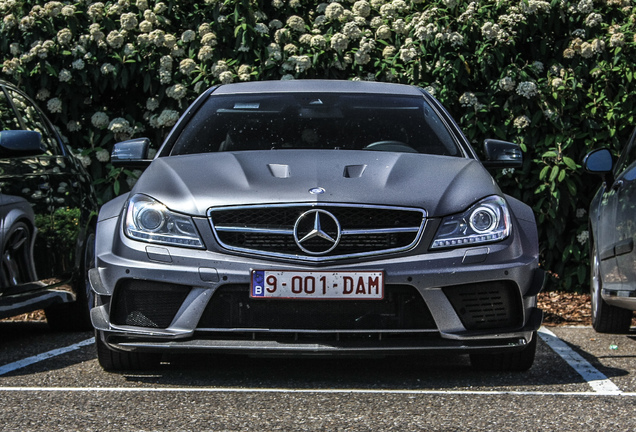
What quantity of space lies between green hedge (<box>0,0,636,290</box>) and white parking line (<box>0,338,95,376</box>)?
3.19 meters

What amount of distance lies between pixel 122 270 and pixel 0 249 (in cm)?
131

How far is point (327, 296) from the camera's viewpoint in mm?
4836

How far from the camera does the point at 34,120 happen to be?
7375mm

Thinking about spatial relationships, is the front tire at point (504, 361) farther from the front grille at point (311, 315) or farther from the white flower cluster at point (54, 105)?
the white flower cluster at point (54, 105)

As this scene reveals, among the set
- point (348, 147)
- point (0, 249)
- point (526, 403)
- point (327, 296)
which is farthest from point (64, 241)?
point (526, 403)

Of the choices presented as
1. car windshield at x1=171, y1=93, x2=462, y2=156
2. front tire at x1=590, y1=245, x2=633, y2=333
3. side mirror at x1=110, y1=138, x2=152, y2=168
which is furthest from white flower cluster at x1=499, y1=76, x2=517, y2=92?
side mirror at x1=110, y1=138, x2=152, y2=168

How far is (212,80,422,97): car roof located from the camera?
21.7 feet

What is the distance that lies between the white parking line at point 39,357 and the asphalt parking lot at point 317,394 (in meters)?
0.01

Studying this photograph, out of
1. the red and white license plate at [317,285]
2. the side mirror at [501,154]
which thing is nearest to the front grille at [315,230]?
the red and white license plate at [317,285]

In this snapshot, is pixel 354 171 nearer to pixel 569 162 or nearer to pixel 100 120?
pixel 569 162

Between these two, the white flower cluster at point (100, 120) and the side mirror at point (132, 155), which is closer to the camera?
the side mirror at point (132, 155)

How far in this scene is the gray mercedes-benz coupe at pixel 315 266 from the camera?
4.87 m

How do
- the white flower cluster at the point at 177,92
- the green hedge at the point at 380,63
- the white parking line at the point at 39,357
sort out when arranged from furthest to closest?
the white flower cluster at the point at 177,92 → the green hedge at the point at 380,63 → the white parking line at the point at 39,357

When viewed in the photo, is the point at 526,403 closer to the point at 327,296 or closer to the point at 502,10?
the point at 327,296
